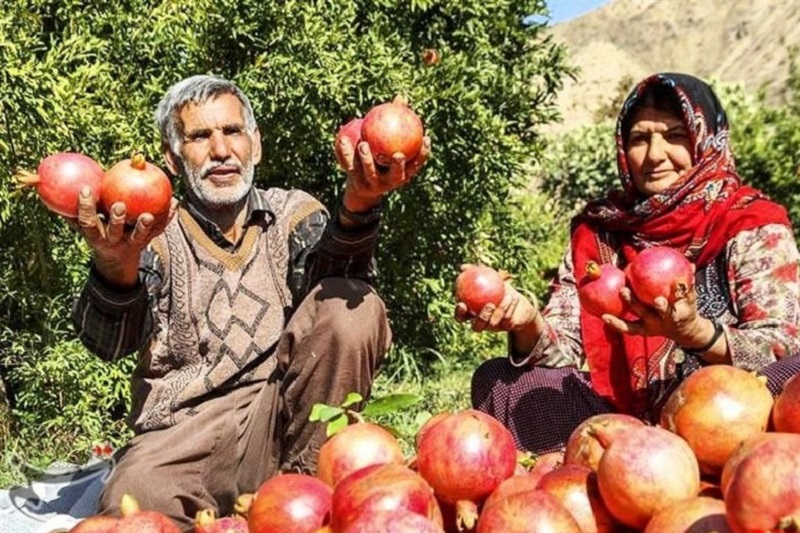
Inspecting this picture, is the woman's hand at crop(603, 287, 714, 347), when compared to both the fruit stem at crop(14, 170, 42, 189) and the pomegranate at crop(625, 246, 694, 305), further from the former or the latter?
the fruit stem at crop(14, 170, 42, 189)

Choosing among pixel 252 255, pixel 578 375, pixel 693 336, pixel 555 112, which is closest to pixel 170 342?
pixel 252 255

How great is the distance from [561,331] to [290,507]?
5.83 ft

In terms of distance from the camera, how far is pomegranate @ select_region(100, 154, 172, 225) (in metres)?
2.39

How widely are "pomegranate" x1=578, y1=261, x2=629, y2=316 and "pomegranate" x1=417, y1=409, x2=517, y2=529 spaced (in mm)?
957

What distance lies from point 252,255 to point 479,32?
3241mm

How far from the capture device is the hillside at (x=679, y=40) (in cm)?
4250

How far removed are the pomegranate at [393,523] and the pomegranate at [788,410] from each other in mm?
591

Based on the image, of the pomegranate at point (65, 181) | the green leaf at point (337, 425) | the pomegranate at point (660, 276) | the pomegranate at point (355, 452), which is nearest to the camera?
the pomegranate at point (355, 452)

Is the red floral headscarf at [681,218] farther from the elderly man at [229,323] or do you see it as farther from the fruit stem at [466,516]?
the fruit stem at [466,516]

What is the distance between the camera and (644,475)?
1.43 metres

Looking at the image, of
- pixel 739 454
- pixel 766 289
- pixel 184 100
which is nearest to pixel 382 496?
pixel 739 454

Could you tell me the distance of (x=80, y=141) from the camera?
15.1 feet

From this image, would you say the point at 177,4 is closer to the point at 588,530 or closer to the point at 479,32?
the point at 479,32

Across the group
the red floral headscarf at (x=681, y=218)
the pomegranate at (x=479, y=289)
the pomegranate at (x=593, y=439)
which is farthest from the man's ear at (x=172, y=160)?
the pomegranate at (x=593, y=439)
